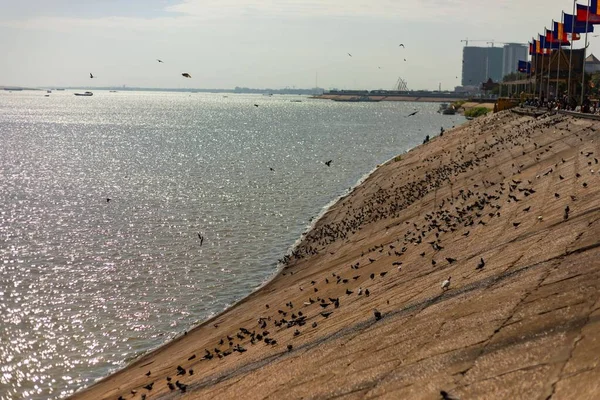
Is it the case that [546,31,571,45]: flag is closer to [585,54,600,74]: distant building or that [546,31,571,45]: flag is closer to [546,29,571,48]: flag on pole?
[546,29,571,48]: flag on pole

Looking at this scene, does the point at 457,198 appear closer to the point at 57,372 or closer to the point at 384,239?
the point at 384,239

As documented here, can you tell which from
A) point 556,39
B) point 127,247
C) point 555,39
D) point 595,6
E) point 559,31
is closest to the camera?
point 127,247

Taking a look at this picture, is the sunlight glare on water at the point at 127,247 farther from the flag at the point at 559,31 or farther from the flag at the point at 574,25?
the flag at the point at 574,25

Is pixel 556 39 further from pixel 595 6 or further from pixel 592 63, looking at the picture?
pixel 592 63

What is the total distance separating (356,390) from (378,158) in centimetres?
6044

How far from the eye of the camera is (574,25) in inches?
1919

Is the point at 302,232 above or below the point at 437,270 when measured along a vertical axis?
below

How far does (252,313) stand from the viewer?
19.8 metres

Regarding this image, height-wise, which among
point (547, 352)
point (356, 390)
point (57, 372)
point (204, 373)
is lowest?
point (57, 372)

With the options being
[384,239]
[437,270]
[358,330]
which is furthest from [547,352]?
[384,239]

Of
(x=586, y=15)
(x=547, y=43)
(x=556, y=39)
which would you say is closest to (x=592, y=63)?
(x=547, y=43)

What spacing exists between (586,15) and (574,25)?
2698 millimetres

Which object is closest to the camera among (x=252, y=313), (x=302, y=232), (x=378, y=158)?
(x=252, y=313)

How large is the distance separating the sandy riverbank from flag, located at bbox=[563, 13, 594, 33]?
2274cm
